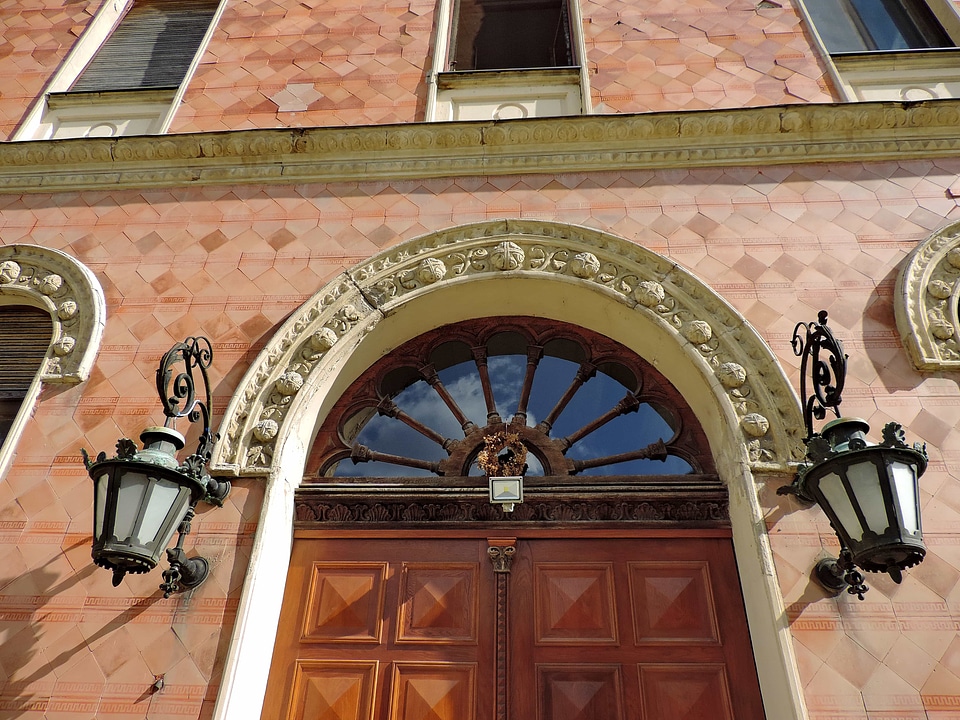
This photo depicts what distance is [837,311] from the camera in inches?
163

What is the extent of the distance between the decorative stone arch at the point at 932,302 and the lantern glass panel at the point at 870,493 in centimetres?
153

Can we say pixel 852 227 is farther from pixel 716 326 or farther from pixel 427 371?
pixel 427 371

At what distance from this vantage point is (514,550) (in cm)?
382

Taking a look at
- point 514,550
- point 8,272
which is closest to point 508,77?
point 514,550

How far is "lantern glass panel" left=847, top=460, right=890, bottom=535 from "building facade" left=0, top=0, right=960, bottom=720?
2.42 feet

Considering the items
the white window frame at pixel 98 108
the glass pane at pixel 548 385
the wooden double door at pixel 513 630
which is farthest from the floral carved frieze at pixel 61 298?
the glass pane at pixel 548 385

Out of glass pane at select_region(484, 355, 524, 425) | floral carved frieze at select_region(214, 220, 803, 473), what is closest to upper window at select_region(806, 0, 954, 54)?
floral carved frieze at select_region(214, 220, 803, 473)

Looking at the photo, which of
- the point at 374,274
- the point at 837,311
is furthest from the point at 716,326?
the point at 374,274

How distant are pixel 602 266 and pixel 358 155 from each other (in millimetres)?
2026

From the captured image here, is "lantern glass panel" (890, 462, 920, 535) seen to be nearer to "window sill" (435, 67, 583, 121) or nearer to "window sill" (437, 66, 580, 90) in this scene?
"window sill" (435, 67, 583, 121)

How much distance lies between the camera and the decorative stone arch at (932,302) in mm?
3875

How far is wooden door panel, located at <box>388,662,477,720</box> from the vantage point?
339cm

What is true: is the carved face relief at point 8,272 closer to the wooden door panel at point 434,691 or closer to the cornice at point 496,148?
the cornice at point 496,148

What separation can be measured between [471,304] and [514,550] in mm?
1672
